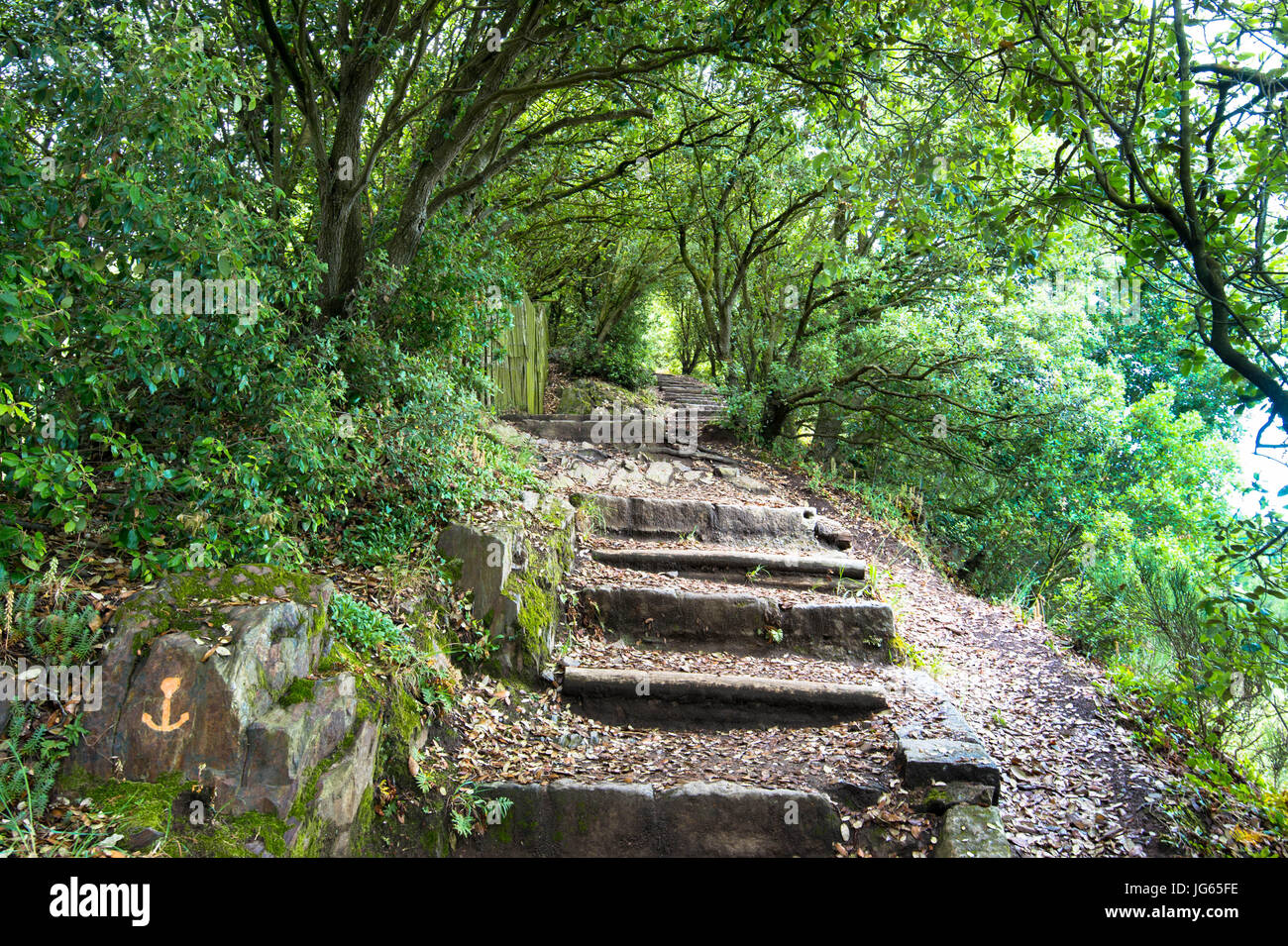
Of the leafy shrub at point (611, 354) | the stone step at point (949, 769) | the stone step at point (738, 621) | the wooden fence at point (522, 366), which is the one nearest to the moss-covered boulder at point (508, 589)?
the stone step at point (738, 621)

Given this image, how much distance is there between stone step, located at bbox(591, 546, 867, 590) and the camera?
6.34m

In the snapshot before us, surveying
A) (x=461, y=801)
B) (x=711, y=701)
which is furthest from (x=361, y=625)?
(x=711, y=701)

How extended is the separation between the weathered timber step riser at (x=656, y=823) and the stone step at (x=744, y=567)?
267 centimetres

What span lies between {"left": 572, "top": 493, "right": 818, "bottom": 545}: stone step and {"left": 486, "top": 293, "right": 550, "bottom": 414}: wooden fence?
2.57 m

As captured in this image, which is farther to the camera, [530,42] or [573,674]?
[530,42]

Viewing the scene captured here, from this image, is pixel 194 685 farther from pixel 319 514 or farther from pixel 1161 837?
pixel 1161 837

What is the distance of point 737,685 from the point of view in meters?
4.75

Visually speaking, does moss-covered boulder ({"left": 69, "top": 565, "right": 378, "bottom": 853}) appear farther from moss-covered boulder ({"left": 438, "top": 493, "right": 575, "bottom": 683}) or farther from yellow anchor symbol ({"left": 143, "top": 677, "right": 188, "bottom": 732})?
moss-covered boulder ({"left": 438, "top": 493, "right": 575, "bottom": 683})

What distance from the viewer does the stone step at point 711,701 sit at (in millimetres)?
4695

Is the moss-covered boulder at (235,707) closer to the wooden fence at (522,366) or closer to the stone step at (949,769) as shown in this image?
the stone step at (949,769)

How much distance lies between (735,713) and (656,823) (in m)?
1.18

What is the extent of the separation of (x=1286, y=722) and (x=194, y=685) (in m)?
6.07

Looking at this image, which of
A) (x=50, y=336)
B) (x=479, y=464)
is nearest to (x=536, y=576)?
(x=479, y=464)

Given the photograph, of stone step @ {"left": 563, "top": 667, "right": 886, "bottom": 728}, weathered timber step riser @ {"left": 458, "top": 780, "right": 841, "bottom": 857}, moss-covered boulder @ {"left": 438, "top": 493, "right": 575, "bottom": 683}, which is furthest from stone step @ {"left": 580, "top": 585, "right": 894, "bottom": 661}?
weathered timber step riser @ {"left": 458, "top": 780, "right": 841, "bottom": 857}
